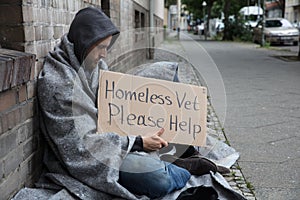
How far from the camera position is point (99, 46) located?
8.23 ft

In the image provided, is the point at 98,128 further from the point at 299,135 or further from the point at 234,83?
the point at 234,83

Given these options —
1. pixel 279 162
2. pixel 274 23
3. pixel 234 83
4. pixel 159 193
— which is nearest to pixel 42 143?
pixel 159 193

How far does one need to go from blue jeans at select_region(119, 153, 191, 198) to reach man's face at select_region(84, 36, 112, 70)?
0.63 meters

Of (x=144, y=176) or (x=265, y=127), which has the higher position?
(x=144, y=176)

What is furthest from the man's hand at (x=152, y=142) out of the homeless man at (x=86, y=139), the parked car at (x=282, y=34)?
the parked car at (x=282, y=34)

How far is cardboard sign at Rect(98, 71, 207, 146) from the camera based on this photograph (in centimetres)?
259

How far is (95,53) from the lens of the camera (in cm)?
254

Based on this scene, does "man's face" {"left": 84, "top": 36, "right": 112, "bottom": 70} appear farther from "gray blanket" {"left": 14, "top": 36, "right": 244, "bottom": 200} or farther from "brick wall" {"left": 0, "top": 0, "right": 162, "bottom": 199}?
"brick wall" {"left": 0, "top": 0, "right": 162, "bottom": 199}

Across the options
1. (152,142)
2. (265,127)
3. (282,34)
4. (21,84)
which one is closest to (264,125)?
(265,127)

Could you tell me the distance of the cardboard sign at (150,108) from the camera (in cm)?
259

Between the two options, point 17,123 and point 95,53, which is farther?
point 95,53

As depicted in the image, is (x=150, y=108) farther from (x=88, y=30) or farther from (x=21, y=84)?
(x=21, y=84)

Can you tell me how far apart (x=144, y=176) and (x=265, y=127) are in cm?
277

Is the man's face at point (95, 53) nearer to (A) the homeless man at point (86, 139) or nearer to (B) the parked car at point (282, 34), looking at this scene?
(A) the homeless man at point (86, 139)
